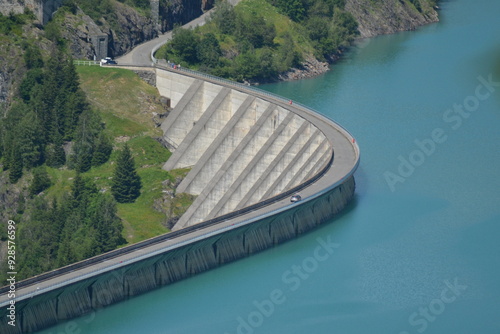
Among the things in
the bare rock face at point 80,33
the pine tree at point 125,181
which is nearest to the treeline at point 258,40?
the bare rock face at point 80,33

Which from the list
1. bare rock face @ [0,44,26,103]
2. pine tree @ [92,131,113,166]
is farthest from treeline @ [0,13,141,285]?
bare rock face @ [0,44,26,103]

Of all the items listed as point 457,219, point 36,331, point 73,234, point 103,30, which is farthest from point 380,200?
point 103,30

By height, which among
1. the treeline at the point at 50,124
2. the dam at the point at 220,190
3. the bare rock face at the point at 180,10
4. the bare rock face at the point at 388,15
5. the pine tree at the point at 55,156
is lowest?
the bare rock face at the point at 388,15

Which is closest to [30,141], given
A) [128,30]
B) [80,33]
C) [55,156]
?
[55,156]

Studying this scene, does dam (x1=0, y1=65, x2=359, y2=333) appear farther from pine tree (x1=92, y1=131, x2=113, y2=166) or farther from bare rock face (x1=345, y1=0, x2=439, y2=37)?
bare rock face (x1=345, y1=0, x2=439, y2=37)

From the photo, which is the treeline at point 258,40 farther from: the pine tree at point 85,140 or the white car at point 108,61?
the pine tree at point 85,140

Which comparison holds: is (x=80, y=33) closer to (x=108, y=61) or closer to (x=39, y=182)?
(x=108, y=61)
